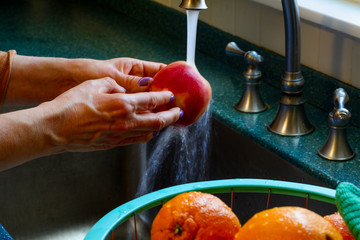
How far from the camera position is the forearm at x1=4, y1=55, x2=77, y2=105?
96 cm

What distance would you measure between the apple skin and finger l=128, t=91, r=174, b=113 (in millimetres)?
45

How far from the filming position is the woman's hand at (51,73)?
0.96 meters

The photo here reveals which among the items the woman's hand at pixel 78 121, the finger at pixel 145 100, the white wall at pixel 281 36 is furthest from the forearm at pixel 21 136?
the white wall at pixel 281 36

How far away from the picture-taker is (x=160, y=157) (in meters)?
1.29

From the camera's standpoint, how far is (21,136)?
2.34 ft

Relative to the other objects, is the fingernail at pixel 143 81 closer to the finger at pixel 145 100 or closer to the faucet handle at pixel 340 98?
the finger at pixel 145 100

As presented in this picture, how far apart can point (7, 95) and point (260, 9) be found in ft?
2.07

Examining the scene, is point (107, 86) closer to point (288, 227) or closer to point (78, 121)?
point (78, 121)

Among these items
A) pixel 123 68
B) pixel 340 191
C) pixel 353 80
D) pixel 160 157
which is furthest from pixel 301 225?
pixel 160 157

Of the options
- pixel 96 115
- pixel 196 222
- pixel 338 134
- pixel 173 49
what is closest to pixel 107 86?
pixel 96 115

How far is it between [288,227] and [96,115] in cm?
37

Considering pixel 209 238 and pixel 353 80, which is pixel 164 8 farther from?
pixel 209 238

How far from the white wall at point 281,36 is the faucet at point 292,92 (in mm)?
112

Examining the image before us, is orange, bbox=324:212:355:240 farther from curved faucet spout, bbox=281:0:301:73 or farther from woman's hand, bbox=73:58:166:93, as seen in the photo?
curved faucet spout, bbox=281:0:301:73
